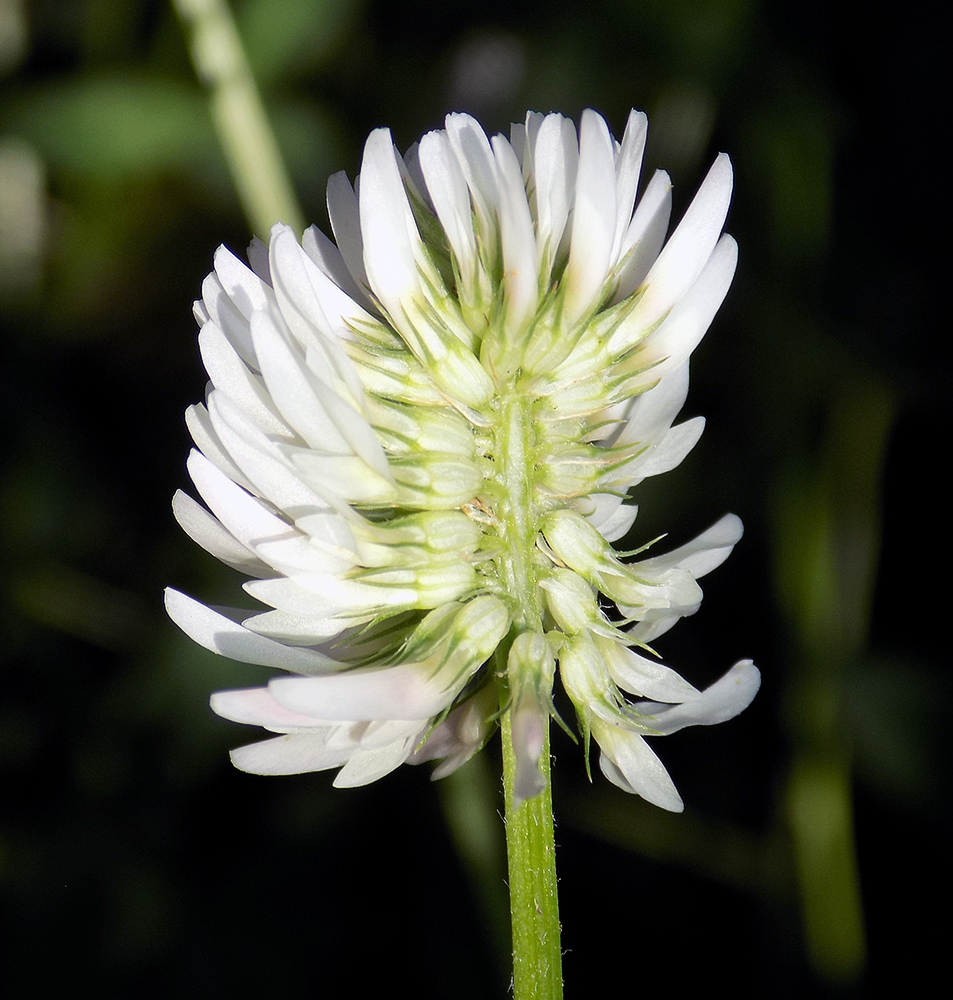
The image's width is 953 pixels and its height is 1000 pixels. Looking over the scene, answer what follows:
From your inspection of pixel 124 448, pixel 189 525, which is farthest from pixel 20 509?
pixel 189 525

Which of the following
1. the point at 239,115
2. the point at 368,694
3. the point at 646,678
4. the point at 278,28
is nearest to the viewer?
the point at 368,694

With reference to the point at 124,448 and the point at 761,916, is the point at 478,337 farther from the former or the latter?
the point at 124,448

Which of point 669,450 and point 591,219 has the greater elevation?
point 591,219

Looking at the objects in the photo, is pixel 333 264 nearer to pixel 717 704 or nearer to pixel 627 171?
pixel 627 171

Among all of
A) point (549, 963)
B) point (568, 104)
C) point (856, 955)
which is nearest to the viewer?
point (549, 963)

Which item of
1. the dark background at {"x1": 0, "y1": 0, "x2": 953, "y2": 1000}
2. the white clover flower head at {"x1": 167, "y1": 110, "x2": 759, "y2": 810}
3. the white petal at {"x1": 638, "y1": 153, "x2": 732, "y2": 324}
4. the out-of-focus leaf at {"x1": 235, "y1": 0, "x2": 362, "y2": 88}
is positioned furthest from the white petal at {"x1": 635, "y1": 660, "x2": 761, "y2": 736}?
the out-of-focus leaf at {"x1": 235, "y1": 0, "x2": 362, "y2": 88}

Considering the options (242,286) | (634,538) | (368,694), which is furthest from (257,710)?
(634,538)
